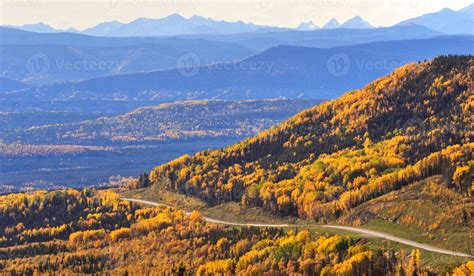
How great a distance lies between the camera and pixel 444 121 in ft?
646

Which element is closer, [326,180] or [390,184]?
[390,184]

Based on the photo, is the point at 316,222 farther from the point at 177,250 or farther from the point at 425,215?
the point at 425,215

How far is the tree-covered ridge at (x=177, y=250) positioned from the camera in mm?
125500

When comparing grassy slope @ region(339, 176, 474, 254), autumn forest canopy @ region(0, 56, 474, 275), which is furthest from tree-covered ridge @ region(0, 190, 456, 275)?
grassy slope @ region(339, 176, 474, 254)

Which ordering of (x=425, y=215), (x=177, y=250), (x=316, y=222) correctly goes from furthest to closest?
1. (x=316, y=222)
2. (x=177, y=250)
3. (x=425, y=215)

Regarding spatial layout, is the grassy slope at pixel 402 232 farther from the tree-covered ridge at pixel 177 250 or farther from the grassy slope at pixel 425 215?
the tree-covered ridge at pixel 177 250

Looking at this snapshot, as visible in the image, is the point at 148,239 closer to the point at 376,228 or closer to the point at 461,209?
the point at 376,228

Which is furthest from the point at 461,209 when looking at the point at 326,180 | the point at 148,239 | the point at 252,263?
the point at 148,239

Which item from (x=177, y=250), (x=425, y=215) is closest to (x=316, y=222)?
(x=177, y=250)

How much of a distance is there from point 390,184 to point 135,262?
167 feet

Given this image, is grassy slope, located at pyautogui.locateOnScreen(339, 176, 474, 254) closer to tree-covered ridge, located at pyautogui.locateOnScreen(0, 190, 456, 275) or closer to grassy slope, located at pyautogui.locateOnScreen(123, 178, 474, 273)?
grassy slope, located at pyautogui.locateOnScreen(123, 178, 474, 273)

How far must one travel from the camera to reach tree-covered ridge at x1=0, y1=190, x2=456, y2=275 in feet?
412

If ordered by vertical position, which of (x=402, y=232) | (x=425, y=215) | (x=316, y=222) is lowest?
(x=316, y=222)

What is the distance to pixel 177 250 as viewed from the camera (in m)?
159
